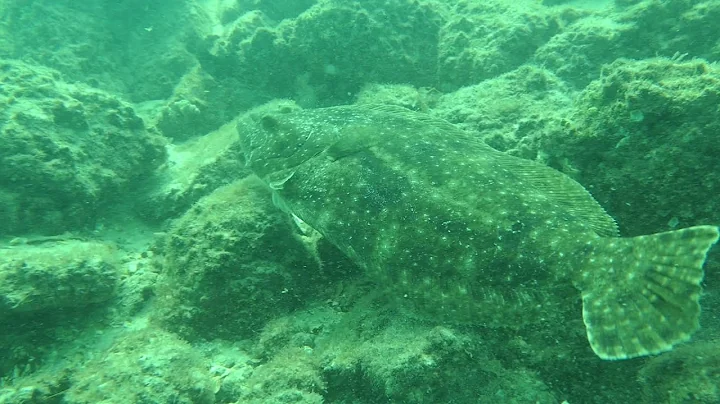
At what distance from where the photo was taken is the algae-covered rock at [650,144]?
3799mm

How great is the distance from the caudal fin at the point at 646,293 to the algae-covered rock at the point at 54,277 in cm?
599

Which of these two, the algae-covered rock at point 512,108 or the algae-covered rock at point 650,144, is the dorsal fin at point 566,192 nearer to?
the algae-covered rock at point 650,144

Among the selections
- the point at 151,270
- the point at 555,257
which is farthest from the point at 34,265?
the point at 555,257

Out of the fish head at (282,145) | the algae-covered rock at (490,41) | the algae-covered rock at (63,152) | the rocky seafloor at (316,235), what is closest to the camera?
the rocky seafloor at (316,235)

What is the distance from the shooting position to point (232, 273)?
4.79 metres

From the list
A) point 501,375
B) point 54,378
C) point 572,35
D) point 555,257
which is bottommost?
point 54,378

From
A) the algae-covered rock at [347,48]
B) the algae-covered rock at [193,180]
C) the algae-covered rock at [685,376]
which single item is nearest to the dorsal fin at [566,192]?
the algae-covered rock at [685,376]

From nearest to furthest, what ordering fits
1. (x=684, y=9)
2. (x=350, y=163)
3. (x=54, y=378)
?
(x=54, y=378) → (x=350, y=163) → (x=684, y=9)

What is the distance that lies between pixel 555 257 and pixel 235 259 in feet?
12.1

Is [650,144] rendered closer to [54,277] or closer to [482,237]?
[482,237]

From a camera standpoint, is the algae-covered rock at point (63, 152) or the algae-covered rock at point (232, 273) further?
the algae-covered rock at point (63, 152)

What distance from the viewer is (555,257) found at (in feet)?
11.3

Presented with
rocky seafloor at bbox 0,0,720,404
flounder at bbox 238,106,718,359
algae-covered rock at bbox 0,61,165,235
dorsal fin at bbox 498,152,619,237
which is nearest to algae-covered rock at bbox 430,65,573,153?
rocky seafloor at bbox 0,0,720,404

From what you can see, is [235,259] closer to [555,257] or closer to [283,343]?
[283,343]
